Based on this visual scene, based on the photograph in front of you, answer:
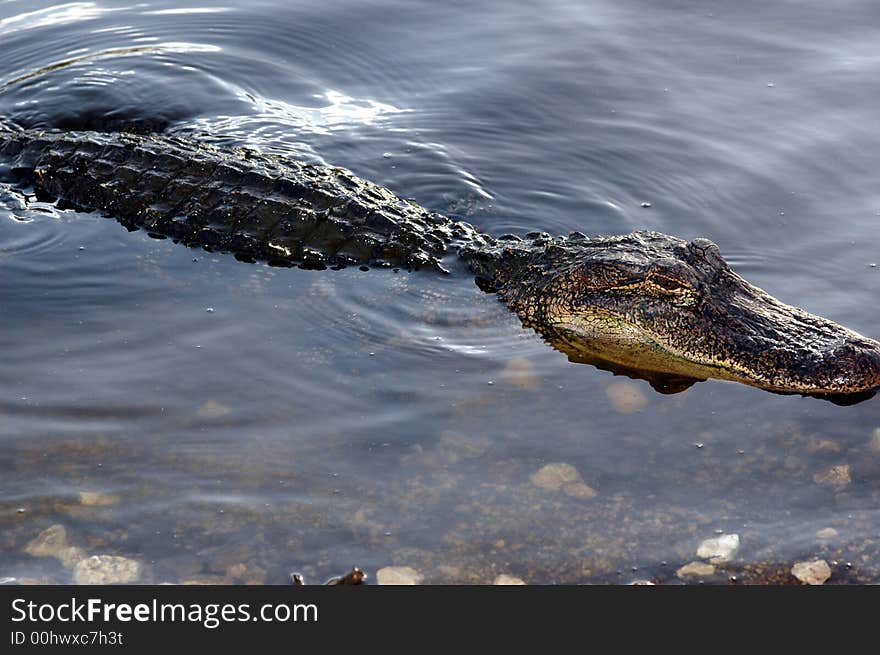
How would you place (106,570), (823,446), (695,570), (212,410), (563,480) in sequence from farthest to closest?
1. (212,410)
2. (823,446)
3. (563,480)
4. (695,570)
5. (106,570)

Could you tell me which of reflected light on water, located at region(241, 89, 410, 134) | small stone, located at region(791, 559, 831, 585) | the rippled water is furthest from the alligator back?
small stone, located at region(791, 559, 831, 585)

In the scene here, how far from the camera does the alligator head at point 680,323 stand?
625cm

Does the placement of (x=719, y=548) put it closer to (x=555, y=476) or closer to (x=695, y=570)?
(x=695, y=570)

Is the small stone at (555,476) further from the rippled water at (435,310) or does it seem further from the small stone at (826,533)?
the small stone at (826,533)

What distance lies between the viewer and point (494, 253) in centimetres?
734

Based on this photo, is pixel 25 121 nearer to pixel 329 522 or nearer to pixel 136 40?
pixel 136 40

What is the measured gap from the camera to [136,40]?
1066 cm

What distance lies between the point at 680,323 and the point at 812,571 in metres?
1.88

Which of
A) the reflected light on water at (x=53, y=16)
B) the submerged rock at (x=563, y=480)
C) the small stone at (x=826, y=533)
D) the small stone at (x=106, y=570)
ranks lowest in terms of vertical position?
the small stone at (x=106, y=570)

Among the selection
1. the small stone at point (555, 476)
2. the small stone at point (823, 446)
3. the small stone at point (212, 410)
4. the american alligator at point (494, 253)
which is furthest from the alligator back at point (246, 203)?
the small stone at point (823, 446)

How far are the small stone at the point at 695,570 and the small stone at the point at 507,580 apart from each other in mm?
754

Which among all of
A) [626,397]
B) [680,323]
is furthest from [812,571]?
A: [680,323]

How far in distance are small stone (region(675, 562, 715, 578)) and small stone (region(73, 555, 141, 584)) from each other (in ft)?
8.37
